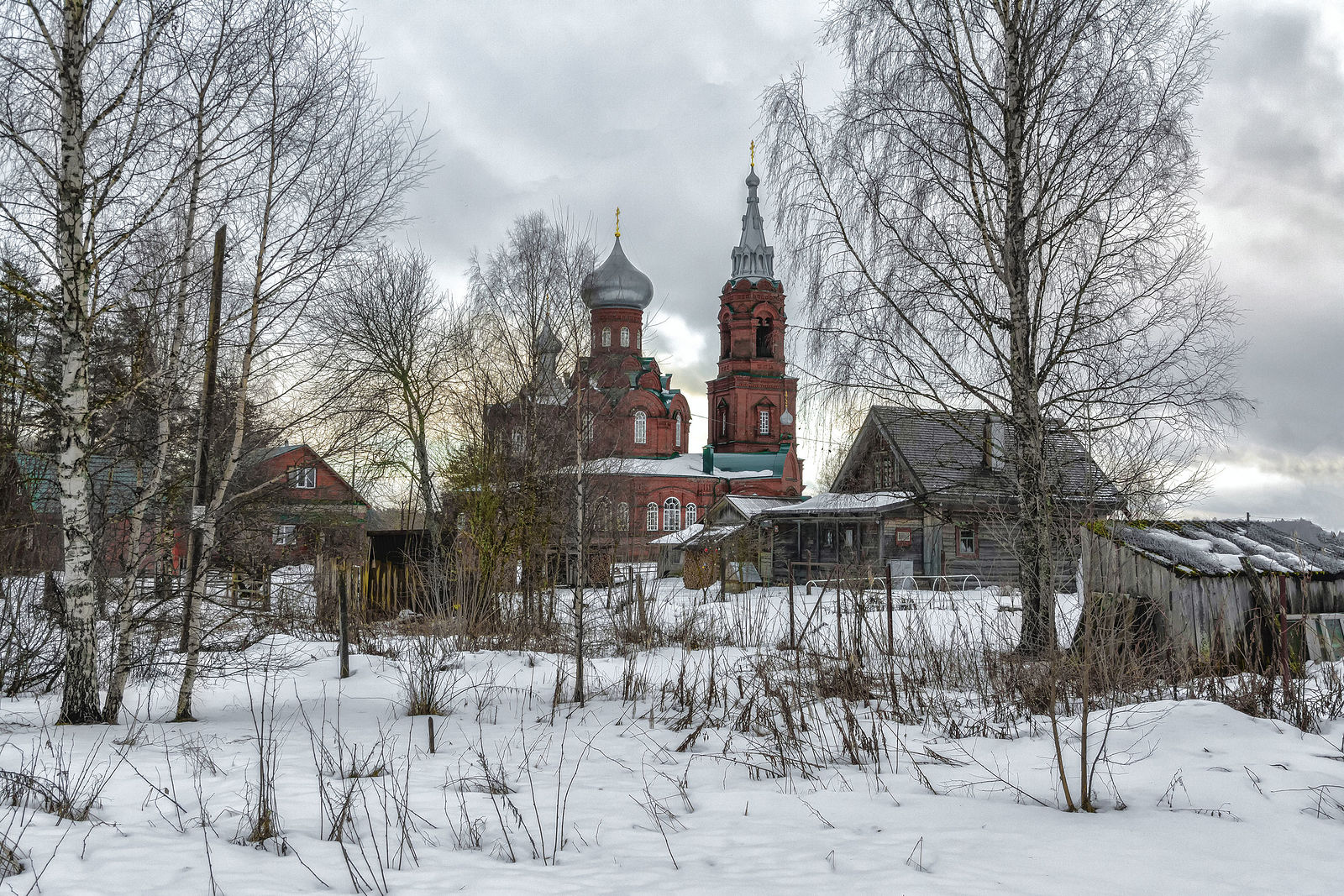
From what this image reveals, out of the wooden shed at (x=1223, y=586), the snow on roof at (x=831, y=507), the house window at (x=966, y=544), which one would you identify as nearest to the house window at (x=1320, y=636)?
the wooden shed at (x=1223, y=586)

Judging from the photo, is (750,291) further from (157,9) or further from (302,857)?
(302,857)

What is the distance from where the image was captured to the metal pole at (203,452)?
795 centimetres

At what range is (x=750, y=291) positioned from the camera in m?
52.8

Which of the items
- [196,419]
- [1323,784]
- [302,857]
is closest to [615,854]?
[302,857]

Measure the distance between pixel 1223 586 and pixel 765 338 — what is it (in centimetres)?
4475

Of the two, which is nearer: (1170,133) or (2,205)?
(2,205)

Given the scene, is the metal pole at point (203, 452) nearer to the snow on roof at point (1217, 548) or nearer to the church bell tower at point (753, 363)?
the snow on roof at point (1217, 548)

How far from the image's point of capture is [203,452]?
8.14 metres

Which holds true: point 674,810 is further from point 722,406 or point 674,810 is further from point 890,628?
point 722,406

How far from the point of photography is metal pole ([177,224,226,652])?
795 cm

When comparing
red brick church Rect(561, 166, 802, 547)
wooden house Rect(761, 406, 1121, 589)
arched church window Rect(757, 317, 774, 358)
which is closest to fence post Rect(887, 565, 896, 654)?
wooden house Rect(761, 406, 1121, 589)

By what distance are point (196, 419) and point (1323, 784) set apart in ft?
29.5

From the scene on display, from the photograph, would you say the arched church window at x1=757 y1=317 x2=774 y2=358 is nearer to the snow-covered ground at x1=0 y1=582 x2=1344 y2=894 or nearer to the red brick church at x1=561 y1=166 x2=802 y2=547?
the red brick church at x1=561 y1=166 x2=802 y2=547

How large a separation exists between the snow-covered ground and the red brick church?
37500 mm
